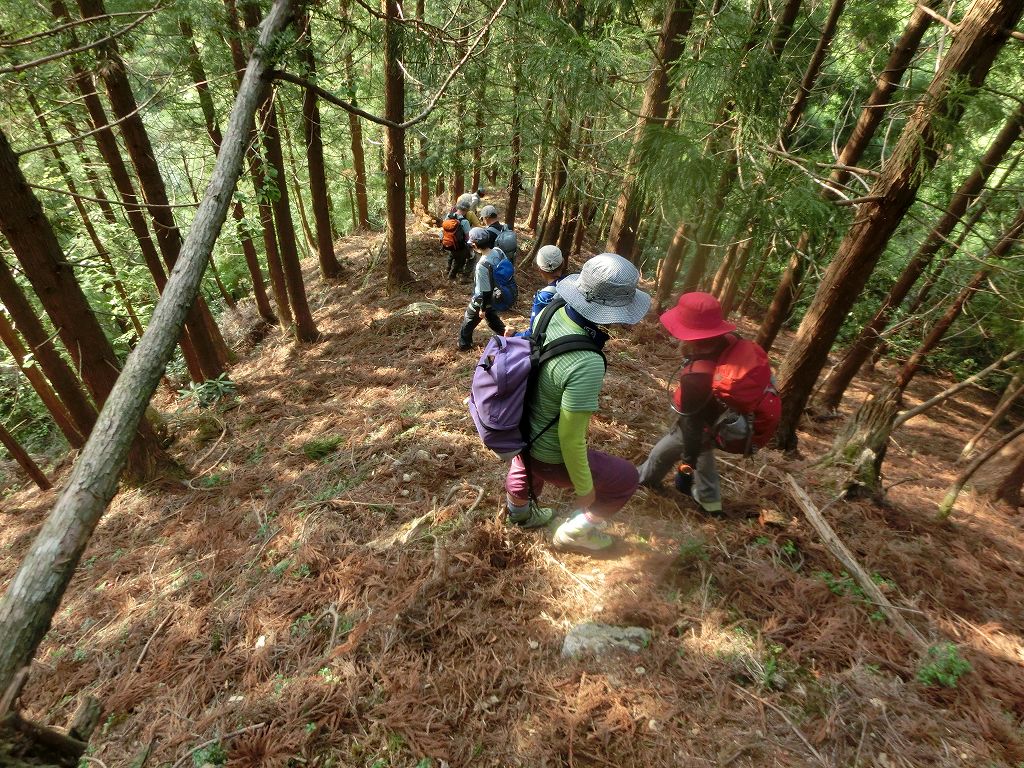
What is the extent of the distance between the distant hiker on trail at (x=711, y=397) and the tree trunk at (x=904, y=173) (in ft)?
5.66

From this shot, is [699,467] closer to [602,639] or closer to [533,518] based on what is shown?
[533,518]

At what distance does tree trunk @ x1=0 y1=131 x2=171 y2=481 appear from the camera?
427cm

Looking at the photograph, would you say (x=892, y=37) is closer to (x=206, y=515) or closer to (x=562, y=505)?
(x=562, y=505)

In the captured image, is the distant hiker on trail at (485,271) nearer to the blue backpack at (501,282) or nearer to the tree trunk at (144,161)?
the blue backpack at (501,282)

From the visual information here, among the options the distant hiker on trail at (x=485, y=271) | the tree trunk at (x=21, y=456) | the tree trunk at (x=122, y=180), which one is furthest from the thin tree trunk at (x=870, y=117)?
the tree trunk at (x=21, y=456)

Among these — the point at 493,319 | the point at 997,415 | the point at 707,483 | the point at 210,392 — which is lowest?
the point at 210,392

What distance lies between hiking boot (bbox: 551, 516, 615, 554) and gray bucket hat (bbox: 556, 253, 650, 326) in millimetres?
1634

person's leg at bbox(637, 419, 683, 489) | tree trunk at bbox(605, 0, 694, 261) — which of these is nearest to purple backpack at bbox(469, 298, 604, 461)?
person's leg at bbox(637, 419, 683, 489)

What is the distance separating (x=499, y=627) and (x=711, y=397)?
7.46 feet

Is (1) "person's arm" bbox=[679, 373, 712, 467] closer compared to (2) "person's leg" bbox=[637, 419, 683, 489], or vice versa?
(1) "person's arm" bbox=[679, 373, 712, 467]

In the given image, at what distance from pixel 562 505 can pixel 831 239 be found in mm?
A: 4282

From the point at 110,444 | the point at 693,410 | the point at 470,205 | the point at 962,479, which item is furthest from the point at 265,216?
the point at 962,479

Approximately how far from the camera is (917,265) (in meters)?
8.00

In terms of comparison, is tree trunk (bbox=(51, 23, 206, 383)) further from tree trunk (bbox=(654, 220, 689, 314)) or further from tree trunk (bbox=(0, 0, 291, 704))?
tree trunk (bbox=(654, 220, 689, 314))
